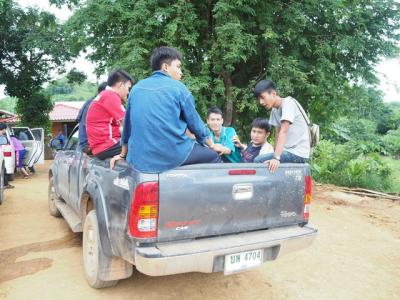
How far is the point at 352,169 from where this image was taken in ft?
34.6

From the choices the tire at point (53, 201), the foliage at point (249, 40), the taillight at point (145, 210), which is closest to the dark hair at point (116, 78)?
the taillight at point (145, 210)

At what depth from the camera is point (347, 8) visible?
26.9 ft

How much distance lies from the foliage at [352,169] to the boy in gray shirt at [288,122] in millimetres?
6785

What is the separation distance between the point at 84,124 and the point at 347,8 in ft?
21.6

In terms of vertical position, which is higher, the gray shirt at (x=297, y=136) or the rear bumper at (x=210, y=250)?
the gray shirt at (x=297, y=136)

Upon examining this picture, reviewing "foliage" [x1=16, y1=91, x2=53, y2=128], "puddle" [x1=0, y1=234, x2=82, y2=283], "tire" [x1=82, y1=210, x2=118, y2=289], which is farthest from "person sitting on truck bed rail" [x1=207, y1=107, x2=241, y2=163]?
"foliage" [x1=16, y1=91, x2=53, y2=128]

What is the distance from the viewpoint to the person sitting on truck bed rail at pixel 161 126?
9.38ft

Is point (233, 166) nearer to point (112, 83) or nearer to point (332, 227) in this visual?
point (112, 83)

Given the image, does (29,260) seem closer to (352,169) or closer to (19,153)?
(19,153)

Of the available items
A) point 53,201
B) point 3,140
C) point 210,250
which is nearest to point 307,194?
point 210,250

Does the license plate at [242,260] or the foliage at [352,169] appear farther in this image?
the foliage at [352,169]

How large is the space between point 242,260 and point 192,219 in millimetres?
554

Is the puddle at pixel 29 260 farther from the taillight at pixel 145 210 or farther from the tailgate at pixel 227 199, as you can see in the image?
the tailgate at pixel 227 199

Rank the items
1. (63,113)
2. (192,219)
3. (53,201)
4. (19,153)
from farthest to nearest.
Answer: (63,113) < (19,153) < (53,201) < (192,219)
